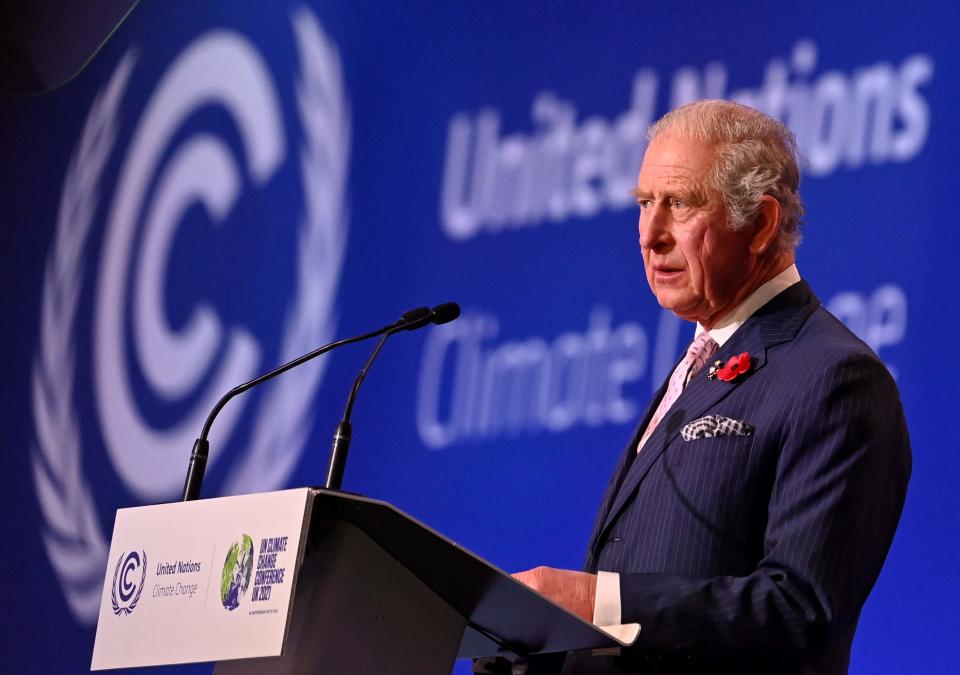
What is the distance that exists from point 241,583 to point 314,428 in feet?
8.81

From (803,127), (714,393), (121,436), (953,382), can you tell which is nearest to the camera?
(714,393)

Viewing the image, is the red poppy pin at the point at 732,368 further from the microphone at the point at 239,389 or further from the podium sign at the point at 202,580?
the podium sign at the point at 202,580

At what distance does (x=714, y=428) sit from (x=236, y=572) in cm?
84

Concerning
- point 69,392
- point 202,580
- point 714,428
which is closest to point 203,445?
point 202,580

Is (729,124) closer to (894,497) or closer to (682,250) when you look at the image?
(682,250)

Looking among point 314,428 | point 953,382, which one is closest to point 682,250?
point 953,382

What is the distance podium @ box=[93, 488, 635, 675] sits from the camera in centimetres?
174

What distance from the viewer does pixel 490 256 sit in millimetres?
4094

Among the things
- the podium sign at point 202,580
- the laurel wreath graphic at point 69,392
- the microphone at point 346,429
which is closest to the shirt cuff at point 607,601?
the microphone at point 346,429

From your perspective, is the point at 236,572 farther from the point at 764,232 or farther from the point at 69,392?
the point at 69,392

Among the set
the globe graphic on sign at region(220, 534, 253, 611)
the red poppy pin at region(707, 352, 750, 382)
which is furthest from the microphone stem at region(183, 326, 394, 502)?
the red poppy pin at region(707, 352, 750, 382)

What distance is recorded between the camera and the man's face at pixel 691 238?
8.07ft

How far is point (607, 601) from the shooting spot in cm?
202

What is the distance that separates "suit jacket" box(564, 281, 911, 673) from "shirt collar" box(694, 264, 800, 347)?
54 millimetres
